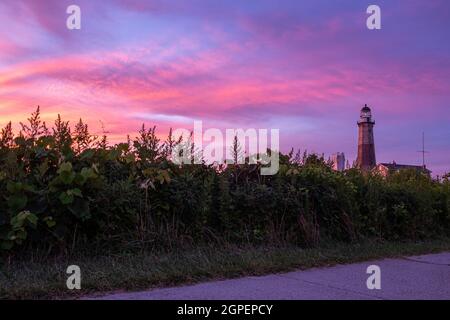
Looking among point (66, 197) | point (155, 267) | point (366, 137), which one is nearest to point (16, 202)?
point (66, 197)

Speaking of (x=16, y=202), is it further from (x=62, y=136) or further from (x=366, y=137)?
(x=366, y=137)

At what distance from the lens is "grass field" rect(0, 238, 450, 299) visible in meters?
5.44

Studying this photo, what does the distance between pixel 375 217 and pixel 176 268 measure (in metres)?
4.88

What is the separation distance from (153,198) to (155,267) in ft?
4.74

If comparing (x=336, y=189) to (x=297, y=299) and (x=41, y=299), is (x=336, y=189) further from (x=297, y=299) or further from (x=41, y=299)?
(x=41, y=299)

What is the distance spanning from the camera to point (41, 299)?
5.16m

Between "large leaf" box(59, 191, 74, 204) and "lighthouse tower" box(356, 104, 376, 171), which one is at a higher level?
"lighthouse tower" box(356, 104, 376, 171)

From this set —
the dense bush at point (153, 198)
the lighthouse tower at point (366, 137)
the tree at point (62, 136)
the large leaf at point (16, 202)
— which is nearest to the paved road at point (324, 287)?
the dense bush at point (153, 198)

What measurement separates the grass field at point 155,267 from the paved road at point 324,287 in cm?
22

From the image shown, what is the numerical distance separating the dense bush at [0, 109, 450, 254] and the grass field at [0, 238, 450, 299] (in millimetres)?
315

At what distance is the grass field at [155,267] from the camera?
5441 mm

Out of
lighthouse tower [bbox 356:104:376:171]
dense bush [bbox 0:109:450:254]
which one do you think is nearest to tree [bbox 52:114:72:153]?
dense bush [bbox 0:109:450:254]

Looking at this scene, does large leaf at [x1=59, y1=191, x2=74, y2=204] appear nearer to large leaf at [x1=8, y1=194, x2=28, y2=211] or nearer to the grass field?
large leaf at [x1=8, y1=194, x2=28, y2=211]
